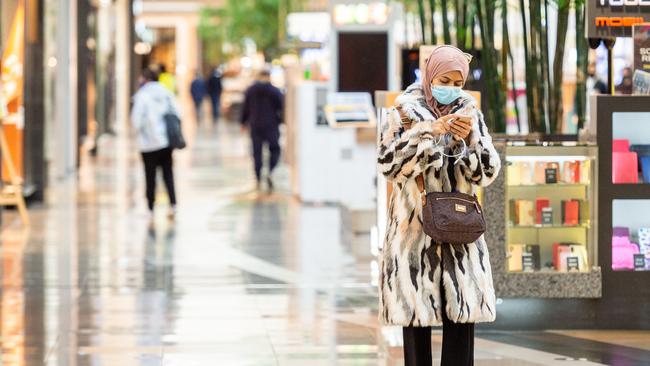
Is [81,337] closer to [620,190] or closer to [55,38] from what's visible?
[620,190]

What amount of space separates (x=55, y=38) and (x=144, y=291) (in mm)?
11696

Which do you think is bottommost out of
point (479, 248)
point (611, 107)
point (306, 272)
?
point (306, 272)

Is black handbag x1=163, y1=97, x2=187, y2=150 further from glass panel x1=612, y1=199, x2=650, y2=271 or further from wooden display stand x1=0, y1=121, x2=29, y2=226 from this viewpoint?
glass panel x1=612, y1=199, x2=650, y2=271

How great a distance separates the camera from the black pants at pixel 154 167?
52.8ft

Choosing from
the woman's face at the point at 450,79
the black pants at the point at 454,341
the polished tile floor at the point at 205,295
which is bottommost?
the polished tile floor at the point at 205,295

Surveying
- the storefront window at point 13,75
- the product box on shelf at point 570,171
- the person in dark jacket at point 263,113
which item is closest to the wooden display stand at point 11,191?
the storefront window at point 13,75

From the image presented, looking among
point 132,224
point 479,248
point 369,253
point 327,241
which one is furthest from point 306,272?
point 479,248

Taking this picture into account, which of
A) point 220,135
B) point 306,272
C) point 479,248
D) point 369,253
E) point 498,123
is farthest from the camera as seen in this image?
point 220,135

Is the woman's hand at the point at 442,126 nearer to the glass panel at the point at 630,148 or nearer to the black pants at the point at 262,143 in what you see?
the glass panel at the point at 630,148

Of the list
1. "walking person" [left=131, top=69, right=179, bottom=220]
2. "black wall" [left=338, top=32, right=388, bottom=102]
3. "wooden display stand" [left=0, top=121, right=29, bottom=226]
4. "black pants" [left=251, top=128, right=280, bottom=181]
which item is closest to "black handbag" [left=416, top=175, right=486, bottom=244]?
"wooden display stand" [left=0, top=121, right=29, bottom=226]

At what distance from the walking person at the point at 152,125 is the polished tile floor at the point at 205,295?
486mm

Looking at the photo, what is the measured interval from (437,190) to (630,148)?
3131 millimetres

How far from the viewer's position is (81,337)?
28.0 ft

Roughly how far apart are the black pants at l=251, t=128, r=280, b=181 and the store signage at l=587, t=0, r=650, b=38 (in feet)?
38.2
